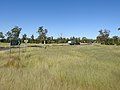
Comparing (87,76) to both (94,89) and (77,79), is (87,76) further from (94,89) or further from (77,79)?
(94,89)

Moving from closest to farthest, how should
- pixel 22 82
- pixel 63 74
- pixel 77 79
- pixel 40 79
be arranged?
pixel 22 82
pixel 40 79
pixel 77 79
pixel 63 74

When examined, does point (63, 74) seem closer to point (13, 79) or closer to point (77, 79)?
point (77, 79)

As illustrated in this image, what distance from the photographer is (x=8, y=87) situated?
26.5ft

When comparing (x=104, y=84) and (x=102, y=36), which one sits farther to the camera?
(x=102, y=36)

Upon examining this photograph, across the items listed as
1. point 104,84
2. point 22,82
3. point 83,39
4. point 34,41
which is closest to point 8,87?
point 22,82

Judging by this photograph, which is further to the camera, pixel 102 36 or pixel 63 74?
pixel 102 36

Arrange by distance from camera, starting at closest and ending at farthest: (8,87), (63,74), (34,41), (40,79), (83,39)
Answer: (8,87), (40,79), (63,74), (34,41), (83,39)

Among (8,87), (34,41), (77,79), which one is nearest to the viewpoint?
(8,87)

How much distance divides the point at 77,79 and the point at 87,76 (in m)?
0.62

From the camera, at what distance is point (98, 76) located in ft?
36.2

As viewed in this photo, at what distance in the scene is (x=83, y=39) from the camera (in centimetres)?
19650

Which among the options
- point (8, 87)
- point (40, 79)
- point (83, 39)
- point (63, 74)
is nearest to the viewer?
point (8, 87)

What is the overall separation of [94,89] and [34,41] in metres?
140

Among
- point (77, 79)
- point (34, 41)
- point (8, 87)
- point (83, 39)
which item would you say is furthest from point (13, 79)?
point (83, 39)
